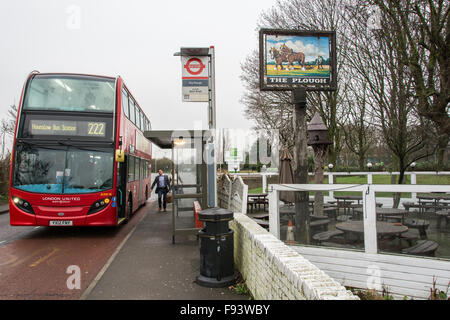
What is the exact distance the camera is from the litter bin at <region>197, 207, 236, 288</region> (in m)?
5.18

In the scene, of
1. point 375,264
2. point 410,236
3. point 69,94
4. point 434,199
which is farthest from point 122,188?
point 434,199

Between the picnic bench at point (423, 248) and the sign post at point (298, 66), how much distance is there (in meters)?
3.33

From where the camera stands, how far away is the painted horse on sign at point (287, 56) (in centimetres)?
838

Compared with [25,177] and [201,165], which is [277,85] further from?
[25,177]

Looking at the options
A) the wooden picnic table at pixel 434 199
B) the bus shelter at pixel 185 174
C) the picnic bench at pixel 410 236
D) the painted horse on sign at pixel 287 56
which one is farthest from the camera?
the bus shelter at pixel 185 174

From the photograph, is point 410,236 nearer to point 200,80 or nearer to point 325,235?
point 325,235

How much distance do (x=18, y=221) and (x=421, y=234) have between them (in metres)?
8.96

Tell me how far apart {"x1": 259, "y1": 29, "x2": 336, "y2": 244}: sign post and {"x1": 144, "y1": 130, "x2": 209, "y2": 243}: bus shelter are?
89.9 inches

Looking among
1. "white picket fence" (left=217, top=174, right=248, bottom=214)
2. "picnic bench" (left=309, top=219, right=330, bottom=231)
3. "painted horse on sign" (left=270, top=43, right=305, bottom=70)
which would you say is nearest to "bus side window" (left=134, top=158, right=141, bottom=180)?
"white picket fence" (left=217, top=174, right=248, bottom=214)

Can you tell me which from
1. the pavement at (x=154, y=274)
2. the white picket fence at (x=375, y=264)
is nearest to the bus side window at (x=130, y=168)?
the pavement at (x=154, y=274)

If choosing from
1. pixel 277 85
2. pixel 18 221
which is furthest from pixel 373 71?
pixel 18 221

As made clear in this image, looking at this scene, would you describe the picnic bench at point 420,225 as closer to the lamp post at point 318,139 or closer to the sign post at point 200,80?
the sign post at point 200,80

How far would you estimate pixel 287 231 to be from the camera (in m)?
6.02

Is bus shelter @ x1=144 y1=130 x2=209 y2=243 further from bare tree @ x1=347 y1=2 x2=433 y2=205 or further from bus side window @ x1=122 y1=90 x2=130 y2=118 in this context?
bare tree @ x1=347 y1=2 x2=433 y2=205
